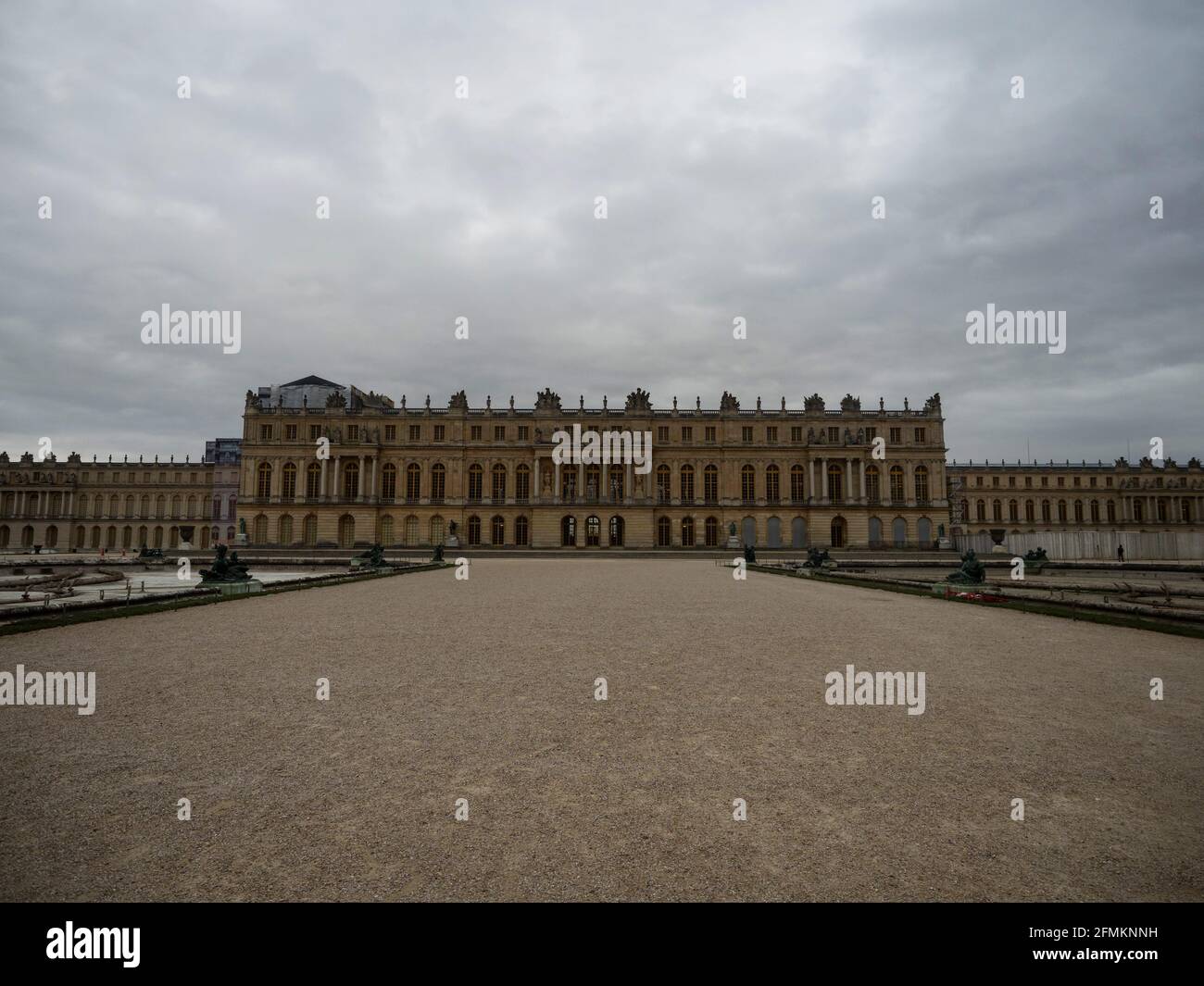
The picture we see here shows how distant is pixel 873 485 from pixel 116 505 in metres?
91.0

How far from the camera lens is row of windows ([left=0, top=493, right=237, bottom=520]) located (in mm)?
83875

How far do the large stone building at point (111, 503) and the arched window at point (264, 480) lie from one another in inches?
902

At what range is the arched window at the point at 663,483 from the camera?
211ft

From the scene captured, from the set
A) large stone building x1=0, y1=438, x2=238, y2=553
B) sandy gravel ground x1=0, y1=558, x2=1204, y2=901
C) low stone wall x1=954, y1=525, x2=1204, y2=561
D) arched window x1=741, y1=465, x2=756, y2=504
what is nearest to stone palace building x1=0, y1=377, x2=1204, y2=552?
arched window x1=741, y1=465, x2=756, y2=504

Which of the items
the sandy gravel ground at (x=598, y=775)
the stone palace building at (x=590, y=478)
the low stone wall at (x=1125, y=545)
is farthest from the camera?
the stone palace building at (x=590, y=478)

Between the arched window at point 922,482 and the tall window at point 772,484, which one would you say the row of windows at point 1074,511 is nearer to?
the arched window at point 922,482

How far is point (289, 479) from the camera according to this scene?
64.9 meters

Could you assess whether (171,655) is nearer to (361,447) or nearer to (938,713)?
(938,713)

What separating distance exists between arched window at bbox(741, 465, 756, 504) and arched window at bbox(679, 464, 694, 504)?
4969mm

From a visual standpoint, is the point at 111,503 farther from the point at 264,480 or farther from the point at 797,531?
the point at 797,531

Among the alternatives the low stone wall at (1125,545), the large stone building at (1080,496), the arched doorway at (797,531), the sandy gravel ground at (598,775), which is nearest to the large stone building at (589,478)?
the arched doorway at (797,531)

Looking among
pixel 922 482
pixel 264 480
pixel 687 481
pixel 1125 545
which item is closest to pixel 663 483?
pixel 687 481
